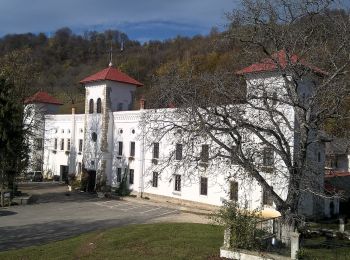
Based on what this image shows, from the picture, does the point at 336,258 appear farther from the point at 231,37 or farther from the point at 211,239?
the point at 231,37

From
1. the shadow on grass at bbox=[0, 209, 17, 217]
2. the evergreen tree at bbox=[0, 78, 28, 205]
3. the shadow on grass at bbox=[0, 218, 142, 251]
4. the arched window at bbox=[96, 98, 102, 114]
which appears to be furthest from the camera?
the arched window at bbox=[96, 98, 102, 114]

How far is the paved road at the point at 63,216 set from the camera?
2261 centimetres

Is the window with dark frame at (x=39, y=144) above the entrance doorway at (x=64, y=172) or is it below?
above

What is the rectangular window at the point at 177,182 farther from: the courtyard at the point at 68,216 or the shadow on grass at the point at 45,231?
the shadow on grass at the point at 45,231

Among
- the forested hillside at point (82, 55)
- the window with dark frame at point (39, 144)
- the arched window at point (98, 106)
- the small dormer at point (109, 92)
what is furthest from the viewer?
the forested hillside at point (82, 55)

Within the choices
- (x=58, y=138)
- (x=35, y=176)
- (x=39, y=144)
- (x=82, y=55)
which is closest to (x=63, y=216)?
(x=58, y=138)

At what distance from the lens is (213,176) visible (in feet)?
99.7

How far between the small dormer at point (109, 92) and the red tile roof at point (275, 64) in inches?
902

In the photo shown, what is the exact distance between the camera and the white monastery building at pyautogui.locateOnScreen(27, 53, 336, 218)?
3036 centimetres

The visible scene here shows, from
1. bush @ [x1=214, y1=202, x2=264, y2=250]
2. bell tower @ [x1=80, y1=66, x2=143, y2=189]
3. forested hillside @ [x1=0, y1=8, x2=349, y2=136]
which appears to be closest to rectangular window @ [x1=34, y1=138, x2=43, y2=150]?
forested hillside @ [x1=0, y1=8, x2=349, y2=136]

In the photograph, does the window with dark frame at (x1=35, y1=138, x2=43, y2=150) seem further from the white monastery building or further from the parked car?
the parked car

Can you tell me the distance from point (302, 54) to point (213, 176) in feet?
51.8

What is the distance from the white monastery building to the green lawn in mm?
7613

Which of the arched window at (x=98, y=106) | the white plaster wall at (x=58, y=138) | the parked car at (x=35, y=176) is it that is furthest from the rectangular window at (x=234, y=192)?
the parked car at (x=35, y=176)
